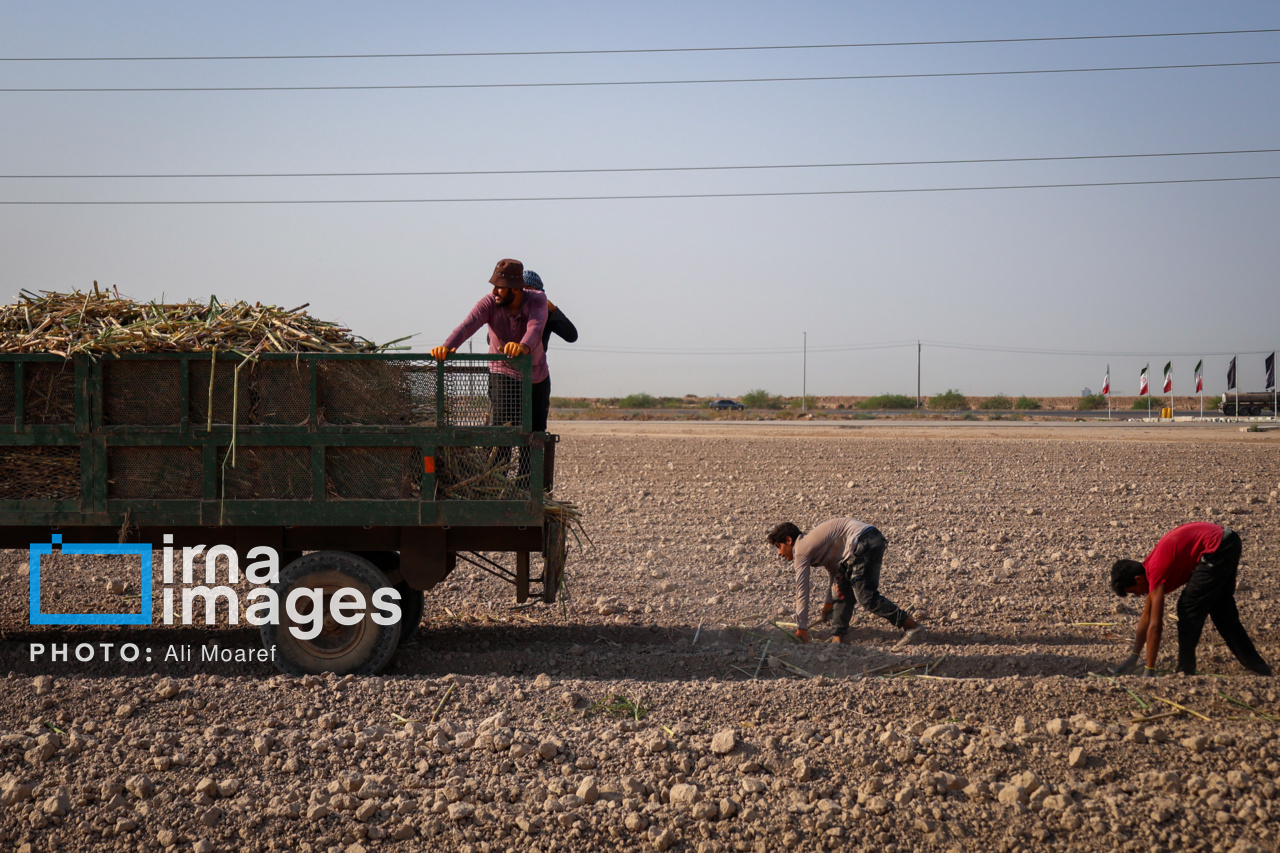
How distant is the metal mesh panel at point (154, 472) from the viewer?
5590 mm

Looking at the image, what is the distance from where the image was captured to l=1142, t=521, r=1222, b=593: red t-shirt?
228 inches

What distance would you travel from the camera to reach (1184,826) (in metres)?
3.70

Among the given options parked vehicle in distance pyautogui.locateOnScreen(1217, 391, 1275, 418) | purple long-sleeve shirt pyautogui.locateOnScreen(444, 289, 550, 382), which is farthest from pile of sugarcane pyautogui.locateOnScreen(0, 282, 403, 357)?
parked vehicle in distance pyautogui.locateOnScreen(1217, 391, 1275, 418)

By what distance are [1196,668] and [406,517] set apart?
5.31m

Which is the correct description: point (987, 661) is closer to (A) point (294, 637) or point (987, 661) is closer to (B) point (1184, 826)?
(B) point (1184, 826)

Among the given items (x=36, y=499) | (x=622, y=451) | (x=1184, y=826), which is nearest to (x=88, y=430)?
(x=36, y=499)

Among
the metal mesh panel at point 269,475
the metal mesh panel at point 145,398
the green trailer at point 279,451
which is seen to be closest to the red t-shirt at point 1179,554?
the green trailer at point 279,451

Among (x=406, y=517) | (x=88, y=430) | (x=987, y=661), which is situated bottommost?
(x=987, y=661)

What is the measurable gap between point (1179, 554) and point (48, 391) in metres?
7.25

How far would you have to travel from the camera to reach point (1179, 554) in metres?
5.80

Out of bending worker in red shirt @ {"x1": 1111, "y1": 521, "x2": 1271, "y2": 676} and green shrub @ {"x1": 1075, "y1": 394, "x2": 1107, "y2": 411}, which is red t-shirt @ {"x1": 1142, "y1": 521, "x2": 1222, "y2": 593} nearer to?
bending worker in red shirt @ {"x1": 1111, "y1": 521, "x2": 1271, "y2": 676}

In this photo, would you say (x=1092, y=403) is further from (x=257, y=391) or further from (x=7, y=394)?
(x=7, y=394)

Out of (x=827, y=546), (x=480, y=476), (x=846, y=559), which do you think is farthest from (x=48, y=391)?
(x=846, y=559)

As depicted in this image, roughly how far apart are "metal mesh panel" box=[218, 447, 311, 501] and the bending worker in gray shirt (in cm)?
348
